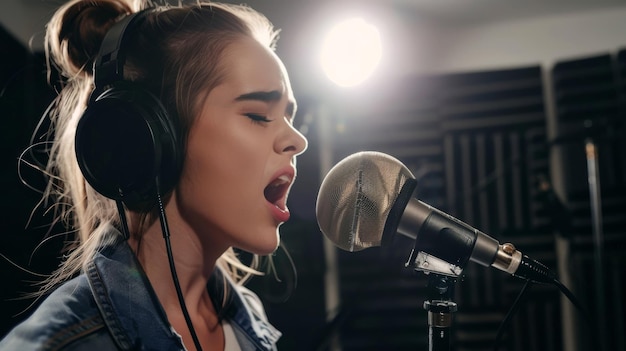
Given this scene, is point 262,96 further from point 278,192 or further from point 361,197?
point 361,197

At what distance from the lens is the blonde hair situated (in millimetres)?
958

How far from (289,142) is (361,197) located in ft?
0.75

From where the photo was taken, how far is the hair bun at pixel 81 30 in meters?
1.00

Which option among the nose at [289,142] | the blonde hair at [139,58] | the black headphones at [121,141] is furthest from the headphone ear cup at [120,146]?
the nose at [289,142]

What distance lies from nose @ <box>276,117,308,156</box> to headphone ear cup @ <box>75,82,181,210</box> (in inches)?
8.9

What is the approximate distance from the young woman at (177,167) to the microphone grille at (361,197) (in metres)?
0.16

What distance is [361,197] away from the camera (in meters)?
0.80

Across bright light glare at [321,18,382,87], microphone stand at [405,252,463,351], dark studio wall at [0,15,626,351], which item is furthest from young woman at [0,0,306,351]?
dark studio wall at [0,15,626,351]

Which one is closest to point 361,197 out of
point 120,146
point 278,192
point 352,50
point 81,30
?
point 278,192

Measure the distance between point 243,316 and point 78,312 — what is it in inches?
17.2

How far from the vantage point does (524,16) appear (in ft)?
11.7

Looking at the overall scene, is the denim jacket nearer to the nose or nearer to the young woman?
the young woman

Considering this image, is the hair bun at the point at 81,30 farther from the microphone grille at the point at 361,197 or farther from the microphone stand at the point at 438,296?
the microphone stand at the point at 438,296

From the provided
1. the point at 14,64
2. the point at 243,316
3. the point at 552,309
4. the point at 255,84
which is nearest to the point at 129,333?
the point at 243,316
